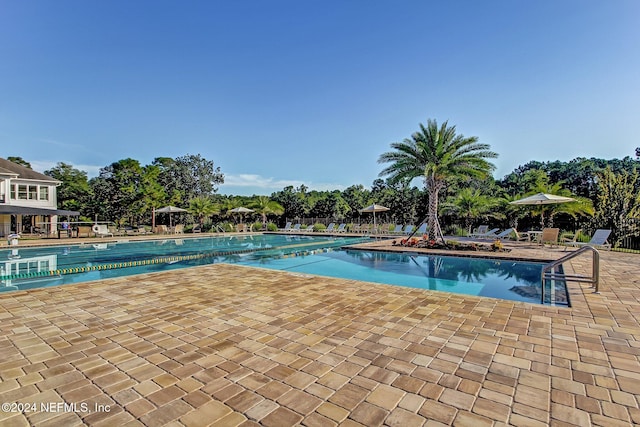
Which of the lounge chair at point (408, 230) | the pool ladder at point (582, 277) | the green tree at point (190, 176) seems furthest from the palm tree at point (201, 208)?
the pool ladder at point (582, 277)

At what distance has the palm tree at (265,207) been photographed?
90.8 feet

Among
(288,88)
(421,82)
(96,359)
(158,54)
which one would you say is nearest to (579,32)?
(421,82)

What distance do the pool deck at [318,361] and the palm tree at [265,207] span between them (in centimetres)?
2285

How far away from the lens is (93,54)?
43.9ft

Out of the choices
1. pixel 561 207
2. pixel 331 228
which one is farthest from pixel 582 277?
pixel 331 228

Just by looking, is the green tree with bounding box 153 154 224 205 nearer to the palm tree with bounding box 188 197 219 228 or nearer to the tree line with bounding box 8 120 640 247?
the tree line with bounding box 8 120 640 247

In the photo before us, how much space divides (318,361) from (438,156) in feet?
38.6

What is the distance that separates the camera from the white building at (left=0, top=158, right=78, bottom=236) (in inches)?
782

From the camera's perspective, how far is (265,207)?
90.9 ft

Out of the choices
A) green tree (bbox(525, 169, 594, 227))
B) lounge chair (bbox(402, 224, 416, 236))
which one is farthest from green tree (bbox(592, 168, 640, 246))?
lounge chair (bbox(402, 224, 416, 236))

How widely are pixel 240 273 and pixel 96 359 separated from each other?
168 inches

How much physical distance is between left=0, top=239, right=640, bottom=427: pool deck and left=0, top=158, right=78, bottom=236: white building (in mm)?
20885

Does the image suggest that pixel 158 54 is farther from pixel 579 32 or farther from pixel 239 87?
pixel 579 32

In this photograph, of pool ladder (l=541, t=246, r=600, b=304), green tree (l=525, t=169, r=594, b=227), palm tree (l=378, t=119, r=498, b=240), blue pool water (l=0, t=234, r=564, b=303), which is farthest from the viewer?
green tree (l=525, t=169, r=594, b=227)
